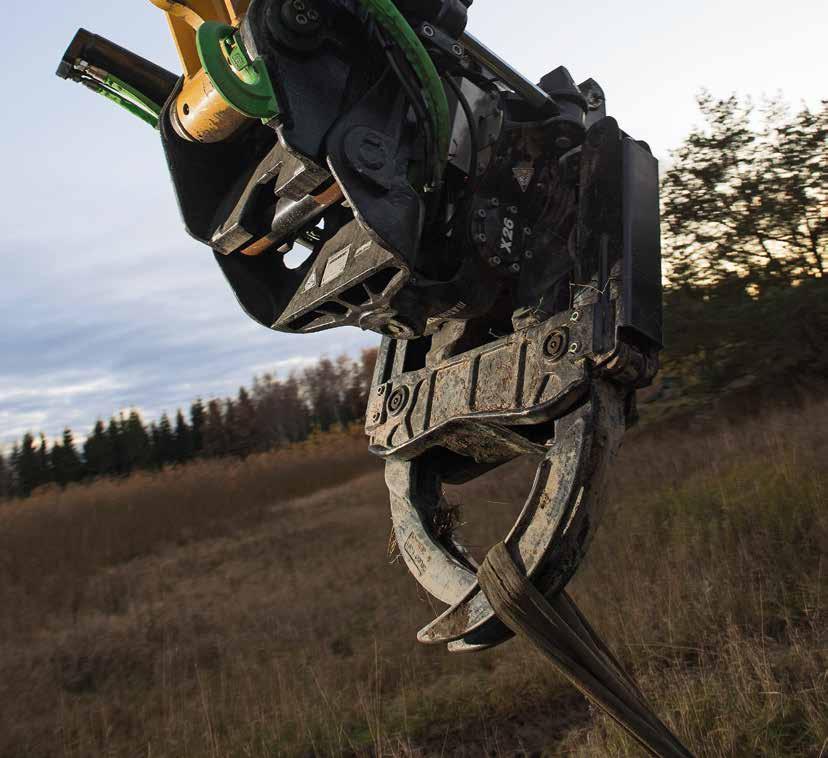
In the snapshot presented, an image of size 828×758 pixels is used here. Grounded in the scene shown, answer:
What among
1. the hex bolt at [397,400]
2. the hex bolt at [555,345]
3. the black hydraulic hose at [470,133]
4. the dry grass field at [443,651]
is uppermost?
the black hydraulic hose at [470,133]

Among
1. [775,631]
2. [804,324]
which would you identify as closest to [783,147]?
[804,324]

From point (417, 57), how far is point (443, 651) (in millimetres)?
5073

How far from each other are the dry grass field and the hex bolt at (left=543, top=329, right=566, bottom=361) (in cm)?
88

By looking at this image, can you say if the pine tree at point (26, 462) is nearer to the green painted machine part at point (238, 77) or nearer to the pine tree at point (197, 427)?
the pine tree at point (197, 427)

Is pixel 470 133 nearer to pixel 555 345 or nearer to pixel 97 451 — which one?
pixel 555 345

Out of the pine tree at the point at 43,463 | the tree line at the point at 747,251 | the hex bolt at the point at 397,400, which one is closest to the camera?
the hex bolt at the point at 397,400

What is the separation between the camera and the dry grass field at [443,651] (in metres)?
3.67

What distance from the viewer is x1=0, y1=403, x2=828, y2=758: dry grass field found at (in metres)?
3.67

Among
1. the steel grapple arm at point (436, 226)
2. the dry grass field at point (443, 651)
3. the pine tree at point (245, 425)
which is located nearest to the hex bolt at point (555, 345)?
A: the steel grapple arm at point (436, 226)

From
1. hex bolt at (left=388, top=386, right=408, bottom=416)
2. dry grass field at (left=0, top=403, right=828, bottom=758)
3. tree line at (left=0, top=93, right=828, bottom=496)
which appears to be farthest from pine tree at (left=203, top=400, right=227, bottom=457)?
hex bolt at (left=388, top=386, right=408, bottom=416)

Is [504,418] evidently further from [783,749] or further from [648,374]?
[783,749]

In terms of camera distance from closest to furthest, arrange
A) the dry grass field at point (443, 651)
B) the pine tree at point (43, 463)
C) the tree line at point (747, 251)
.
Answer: the dry grass field at point (443, 651), the tree line at point (747, 251), the pine tree at point (43, 463)

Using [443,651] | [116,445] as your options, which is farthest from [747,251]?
[116,445]

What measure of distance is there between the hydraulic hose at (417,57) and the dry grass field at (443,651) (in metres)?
1.24
